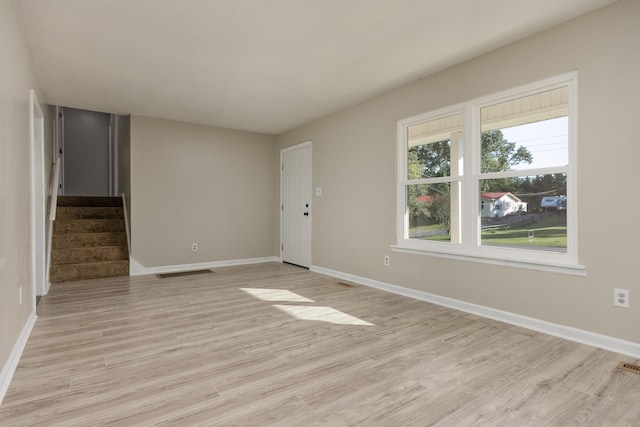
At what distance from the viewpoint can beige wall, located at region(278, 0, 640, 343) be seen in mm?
2371

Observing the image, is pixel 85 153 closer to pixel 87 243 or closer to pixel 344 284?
pixel 87 243

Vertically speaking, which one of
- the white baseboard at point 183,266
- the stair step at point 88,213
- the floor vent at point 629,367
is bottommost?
the floor vent at point 629,367

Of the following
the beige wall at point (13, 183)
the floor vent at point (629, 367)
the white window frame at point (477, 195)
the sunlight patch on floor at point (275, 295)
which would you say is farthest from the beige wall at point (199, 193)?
the floor vent at point (629, 367)

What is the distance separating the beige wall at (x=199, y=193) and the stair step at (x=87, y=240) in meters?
0.52

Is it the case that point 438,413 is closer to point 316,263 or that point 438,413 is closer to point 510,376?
point 510,376

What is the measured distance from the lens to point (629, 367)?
2.15 meters

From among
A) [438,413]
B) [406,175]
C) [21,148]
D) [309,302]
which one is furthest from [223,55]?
[438,413]

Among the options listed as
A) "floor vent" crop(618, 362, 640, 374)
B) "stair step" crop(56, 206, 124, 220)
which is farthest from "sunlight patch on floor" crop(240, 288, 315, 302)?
"stair step" crop(56, 206, 124, 220)

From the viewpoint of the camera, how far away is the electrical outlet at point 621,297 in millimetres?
2371

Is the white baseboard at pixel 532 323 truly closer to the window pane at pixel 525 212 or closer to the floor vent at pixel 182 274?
the window pane at pixel 525 212

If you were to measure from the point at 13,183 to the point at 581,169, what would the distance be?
13.2ft

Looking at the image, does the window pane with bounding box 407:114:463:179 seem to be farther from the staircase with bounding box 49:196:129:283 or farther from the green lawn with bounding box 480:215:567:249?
the staircase with bounding box 49:196:129:283

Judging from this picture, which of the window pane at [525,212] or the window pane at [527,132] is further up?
the window pane at [527,132]

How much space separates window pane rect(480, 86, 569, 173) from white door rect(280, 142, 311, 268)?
300cm
